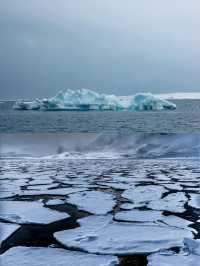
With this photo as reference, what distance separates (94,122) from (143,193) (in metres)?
7.56

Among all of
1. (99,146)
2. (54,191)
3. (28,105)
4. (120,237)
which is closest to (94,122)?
(28,105)

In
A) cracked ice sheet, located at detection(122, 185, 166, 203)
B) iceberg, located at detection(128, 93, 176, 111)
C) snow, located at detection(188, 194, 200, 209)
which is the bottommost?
cracked ice sheet, located at detection(122, 185, 166, 203)

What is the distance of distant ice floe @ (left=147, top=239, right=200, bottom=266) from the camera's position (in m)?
1.57

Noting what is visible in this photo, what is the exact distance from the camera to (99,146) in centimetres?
590

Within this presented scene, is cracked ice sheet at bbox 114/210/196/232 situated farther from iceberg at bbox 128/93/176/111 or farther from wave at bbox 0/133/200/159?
iceberg at bbox 128/93/176/111

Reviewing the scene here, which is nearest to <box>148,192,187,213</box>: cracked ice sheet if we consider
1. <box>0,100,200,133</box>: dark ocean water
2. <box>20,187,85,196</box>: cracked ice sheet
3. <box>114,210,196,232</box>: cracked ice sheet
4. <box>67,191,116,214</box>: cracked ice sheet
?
<box>114,210,196,232</box>: cracked ice sheet

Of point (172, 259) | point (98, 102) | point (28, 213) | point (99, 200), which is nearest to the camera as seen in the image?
point (172, 259)

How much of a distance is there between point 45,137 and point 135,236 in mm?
4144

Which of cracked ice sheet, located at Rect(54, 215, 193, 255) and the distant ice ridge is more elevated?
the distant ice ridge

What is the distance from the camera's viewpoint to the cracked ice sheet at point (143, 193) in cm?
301

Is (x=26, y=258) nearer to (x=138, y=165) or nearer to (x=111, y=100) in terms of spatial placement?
(x=138, y=165)

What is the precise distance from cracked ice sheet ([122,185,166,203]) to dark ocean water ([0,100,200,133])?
5325 millimetres

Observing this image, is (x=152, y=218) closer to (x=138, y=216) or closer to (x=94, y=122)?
(x=138, y=216)

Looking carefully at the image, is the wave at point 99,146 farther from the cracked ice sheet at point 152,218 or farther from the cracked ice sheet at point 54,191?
the cracked ice sheet at point 152,218
